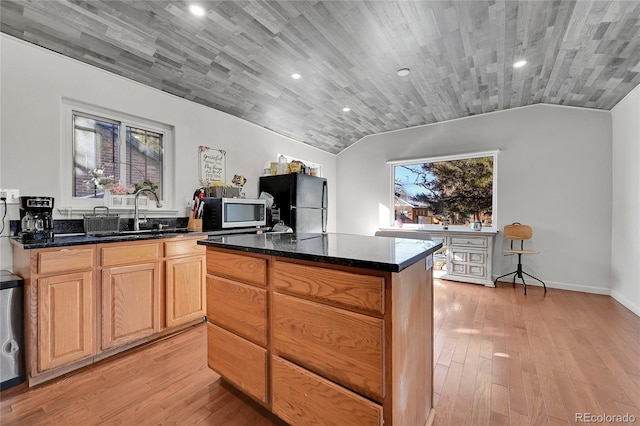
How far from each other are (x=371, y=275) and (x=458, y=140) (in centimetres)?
441

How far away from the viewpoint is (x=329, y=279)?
1162 mm

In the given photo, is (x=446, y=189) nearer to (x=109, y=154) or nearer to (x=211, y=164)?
(x=211, y=164)

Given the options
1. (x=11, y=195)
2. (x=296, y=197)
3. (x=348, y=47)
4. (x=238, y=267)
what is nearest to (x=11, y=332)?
(x=11, y=195)

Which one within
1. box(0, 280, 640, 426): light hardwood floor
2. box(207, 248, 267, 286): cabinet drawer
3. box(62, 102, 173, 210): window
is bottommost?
box(0, 280, 640, 426): light hardwood floor

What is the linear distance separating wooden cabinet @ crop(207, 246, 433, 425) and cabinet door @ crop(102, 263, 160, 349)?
99 centimetres

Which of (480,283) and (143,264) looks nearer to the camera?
(143,264)

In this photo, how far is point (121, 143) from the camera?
2738mm

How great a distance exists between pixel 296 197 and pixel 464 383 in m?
2.84

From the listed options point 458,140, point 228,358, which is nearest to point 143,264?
point 228,358

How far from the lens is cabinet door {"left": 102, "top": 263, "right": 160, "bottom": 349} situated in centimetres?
205

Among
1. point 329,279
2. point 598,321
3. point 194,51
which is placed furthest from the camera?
point 598,321

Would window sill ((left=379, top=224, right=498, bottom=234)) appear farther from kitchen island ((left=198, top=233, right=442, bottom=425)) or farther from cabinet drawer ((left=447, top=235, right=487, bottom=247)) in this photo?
kitchen island ((left=198, top=233, right=442, bottom=425))

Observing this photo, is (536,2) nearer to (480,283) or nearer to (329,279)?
(329,279)

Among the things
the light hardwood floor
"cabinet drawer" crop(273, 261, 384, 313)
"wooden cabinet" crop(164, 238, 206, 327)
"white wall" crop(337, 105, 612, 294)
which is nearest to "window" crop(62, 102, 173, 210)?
"wooden cabinet" crop(164, 238, 206, 327)
